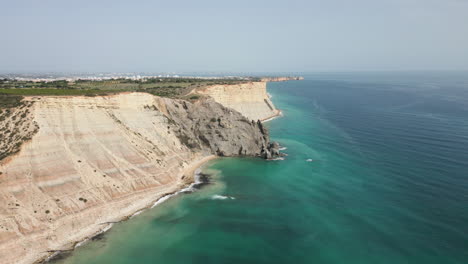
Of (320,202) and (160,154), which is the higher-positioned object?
(160,154)

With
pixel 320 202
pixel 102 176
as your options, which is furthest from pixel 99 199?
pixel 320 202

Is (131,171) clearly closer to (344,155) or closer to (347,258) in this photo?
(347,258)

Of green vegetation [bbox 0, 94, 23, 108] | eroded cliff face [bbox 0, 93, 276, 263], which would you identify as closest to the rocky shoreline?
eroded cliff face [bbox 0, 93, 276, 263]

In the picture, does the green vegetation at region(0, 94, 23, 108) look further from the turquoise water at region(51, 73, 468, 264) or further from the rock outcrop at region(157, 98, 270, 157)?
the rock outcrop at region(157, 98, 270, 157)

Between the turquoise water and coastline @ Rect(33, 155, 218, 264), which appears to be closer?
the turquoise water

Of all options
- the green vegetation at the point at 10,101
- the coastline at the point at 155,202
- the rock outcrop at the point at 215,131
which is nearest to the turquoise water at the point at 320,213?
the coastline at the point at 155,202

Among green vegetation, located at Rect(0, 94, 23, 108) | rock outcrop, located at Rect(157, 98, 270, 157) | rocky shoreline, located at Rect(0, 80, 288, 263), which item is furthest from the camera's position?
rock outcrop, located at Rect(157, 98, 270, 157)

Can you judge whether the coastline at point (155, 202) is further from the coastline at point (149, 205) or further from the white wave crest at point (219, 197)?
the white wave crest at point (219, 197)
